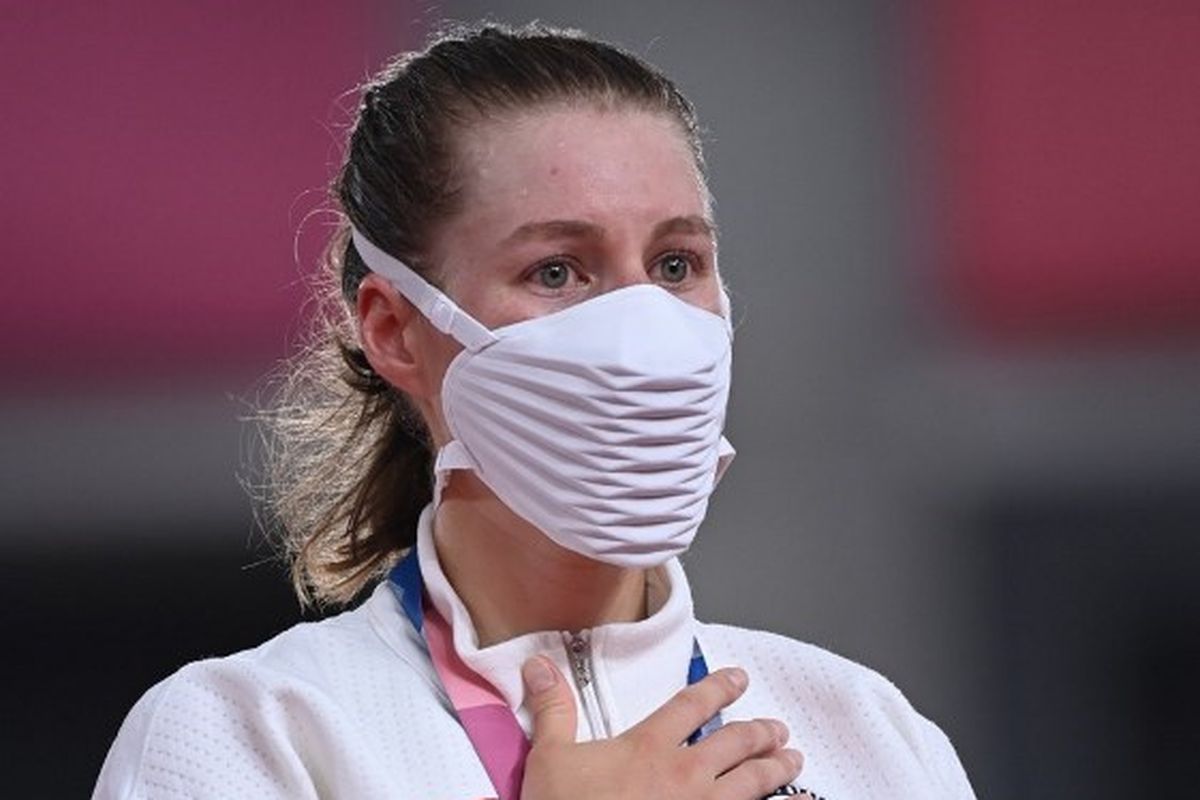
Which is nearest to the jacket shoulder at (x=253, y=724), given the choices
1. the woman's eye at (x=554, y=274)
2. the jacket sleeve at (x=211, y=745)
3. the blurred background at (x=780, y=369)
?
the jacket sleeve at (x=211, y=745)

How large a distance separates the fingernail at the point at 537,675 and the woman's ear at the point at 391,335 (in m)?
0.25

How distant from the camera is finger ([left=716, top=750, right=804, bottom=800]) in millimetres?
1776

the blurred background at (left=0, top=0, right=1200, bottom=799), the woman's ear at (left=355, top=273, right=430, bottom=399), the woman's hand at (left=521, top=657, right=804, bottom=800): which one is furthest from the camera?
the blurred background at (left=0, top=0, right=1200, bottom=799)

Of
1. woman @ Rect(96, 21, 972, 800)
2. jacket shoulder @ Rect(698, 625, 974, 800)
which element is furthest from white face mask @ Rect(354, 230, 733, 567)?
jacket shoulder @ Rect(698, 625, 974, 800)

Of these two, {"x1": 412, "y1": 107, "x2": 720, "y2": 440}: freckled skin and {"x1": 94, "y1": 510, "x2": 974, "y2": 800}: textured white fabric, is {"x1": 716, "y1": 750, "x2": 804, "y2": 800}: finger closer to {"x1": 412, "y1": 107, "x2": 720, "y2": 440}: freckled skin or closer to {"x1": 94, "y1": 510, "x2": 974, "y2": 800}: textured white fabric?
{"x1": 94, "y1": 510, "x2": 974, "y2": 800}: textured white fabric

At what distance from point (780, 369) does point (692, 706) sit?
123cm

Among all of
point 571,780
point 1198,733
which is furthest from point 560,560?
point 1198,733

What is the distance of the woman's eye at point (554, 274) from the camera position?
6.08 feet

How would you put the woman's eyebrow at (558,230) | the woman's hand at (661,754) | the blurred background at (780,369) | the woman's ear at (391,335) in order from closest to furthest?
the woman's hand at (661,754) < the woman's eyebrow at (558,230) < the woman's ear at (391,335) < the blurred background at (780,369)

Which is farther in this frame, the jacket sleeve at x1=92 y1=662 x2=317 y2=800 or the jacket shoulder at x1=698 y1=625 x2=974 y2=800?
the jacket shoulder at x1=698 y1=625 x2=974 y2=800

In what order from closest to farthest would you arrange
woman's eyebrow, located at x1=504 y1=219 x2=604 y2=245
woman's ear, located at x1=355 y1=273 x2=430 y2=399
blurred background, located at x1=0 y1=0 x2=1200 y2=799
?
woman's eyebrow, located at x1=504 y1=219 x2=604 y2=245 < woman's ear, located at x1=355 y1=273 x2=430 y2=399 < blurred background, located at x1=0 y1=0 x2=1200 y2=799

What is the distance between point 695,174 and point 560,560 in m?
0.33

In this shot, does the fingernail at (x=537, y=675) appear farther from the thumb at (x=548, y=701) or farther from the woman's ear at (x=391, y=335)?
the woman's ear at (x=391, y=335)

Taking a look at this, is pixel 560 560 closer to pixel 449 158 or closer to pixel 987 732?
pixel 449 158
